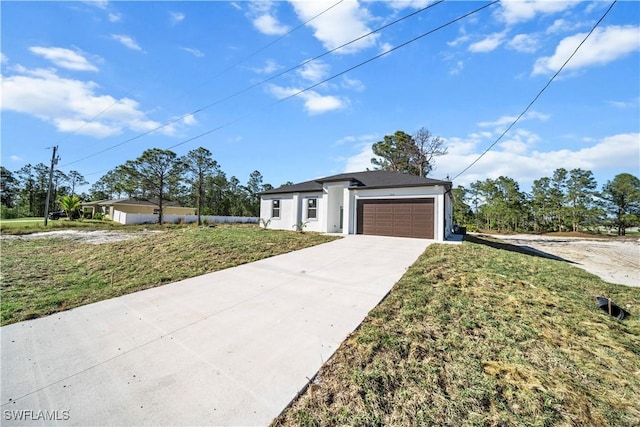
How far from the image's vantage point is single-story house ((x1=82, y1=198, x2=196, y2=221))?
105 feet

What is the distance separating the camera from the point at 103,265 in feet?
25.9

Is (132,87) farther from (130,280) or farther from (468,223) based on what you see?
(468,223)

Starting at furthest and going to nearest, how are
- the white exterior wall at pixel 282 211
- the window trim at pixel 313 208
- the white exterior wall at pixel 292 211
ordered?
the white exterior wall at pixel 282 211 < the window trim at pixel 313 208 < the white exterior wall at pixel 292 211

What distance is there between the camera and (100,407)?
2256 millimetres

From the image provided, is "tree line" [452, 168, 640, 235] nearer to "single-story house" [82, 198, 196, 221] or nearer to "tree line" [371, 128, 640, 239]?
"tree line" [371, 128, 640, 239]

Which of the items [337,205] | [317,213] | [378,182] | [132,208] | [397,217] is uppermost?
[378,182]

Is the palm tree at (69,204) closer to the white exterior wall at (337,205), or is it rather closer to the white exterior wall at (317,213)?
the white exterior wall at (337,205)

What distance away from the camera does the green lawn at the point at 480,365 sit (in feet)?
7.19

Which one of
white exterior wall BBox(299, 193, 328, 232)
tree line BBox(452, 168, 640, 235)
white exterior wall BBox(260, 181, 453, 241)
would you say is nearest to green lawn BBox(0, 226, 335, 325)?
white exterior wall BBox(260, 181, 453, 241)

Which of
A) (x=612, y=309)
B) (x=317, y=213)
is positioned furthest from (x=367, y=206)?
(x=612, y=309)

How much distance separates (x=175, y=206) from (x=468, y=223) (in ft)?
147

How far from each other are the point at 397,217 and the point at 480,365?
10570mm

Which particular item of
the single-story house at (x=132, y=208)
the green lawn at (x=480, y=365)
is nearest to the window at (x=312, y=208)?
the green lawn at (x=480, y=365)

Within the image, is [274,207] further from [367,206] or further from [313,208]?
[367,206]
